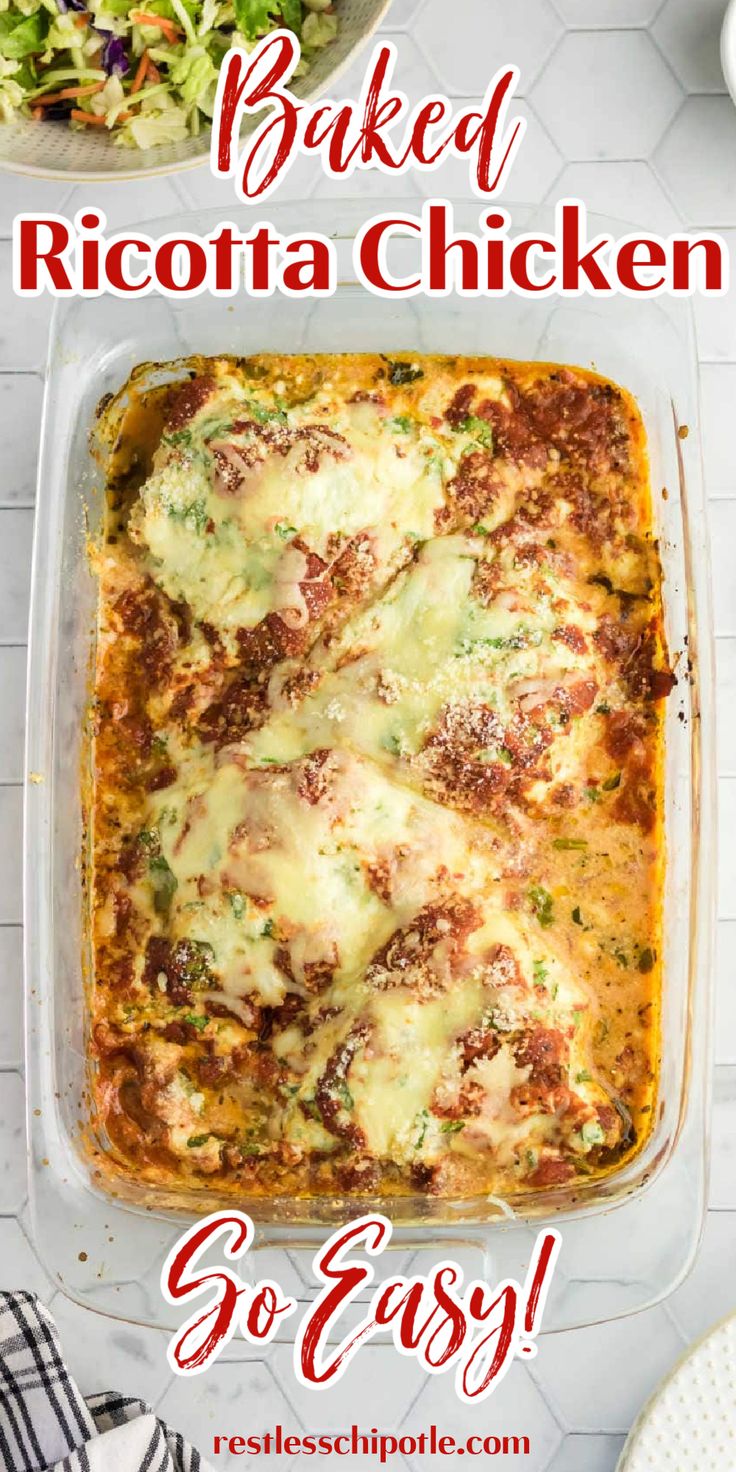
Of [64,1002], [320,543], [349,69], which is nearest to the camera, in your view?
[320,543]

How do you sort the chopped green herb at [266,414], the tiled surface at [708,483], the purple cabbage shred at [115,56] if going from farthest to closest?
the tiled surface at [708,483]
the purple cabbage shred at [115,56]
the chopped green herb at [266,414]

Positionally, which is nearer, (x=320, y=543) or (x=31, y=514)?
(x=320, y=543)

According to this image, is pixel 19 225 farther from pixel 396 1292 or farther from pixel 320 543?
pixel 396 1292

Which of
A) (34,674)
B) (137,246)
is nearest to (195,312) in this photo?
(137,246)

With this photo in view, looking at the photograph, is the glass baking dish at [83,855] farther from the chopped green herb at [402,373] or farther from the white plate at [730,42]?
the white plate at [730,42]

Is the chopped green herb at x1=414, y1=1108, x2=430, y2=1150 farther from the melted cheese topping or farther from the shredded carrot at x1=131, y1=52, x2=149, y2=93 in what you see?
the shredded carrot at x1=131, y1=52, x2=149, y2=93

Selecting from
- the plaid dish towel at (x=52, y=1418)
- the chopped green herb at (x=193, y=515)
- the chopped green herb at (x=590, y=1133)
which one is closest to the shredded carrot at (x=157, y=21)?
the chopped green herb at (x=193, y=515)
